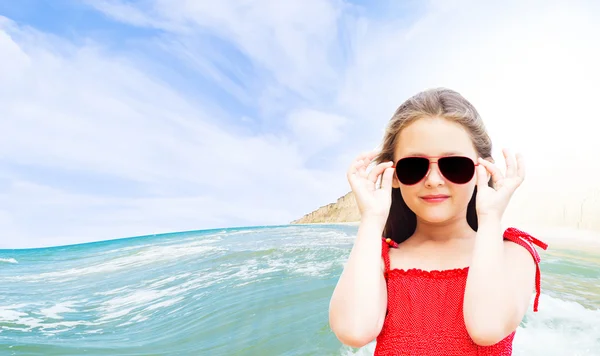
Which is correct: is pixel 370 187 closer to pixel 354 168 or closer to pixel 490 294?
pixel 354 168

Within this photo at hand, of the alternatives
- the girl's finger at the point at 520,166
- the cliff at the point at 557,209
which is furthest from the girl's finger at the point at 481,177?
the cliff at the point at 557,209

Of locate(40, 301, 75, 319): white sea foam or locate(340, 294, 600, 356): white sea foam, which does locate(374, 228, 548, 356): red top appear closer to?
locate(340, 294, 600, 356): white sea foam

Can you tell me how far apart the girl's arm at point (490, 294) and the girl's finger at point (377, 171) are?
468 mm

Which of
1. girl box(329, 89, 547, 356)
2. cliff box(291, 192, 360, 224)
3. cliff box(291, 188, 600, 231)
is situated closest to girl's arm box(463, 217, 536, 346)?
girl box(329, 89, 547, 356)

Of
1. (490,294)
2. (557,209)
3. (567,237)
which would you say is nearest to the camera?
(490,294)

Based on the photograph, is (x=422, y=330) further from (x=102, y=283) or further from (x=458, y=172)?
(x=102, y=283)

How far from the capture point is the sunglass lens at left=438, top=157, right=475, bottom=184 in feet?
5.64

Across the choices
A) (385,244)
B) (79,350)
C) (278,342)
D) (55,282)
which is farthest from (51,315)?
(385,244)

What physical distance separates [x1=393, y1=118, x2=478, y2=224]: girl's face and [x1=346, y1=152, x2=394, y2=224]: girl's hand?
0.25 ft

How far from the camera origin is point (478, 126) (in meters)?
1.85

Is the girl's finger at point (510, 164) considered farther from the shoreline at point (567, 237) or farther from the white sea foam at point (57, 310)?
the shoreline at point (567, 237)

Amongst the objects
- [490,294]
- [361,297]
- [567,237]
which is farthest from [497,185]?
[567,237]

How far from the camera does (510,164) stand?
1736mm

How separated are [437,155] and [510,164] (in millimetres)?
306
